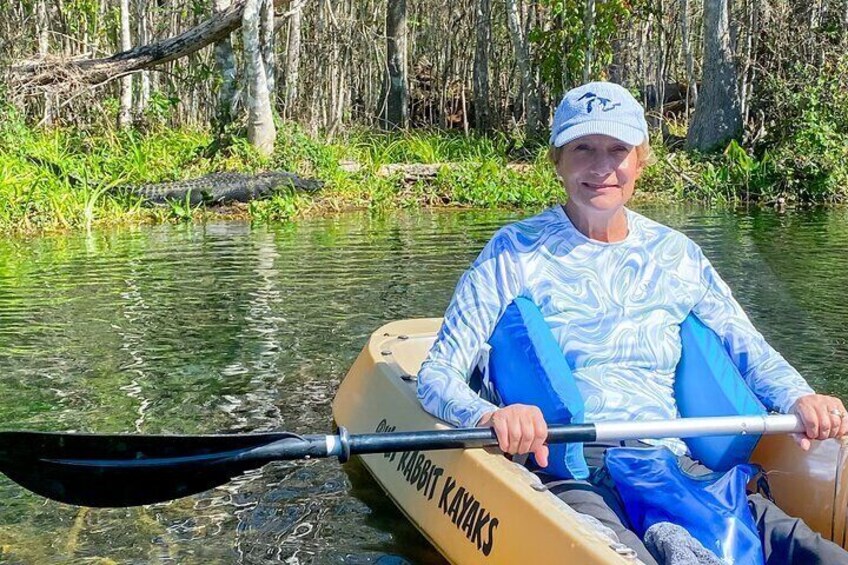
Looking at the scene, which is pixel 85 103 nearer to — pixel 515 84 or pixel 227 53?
pixel 227 53

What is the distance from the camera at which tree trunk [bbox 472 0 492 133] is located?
19359mm

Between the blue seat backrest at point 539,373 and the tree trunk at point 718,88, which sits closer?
the blue seat backrest at point 539,373

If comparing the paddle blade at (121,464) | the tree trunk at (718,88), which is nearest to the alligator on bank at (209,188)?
the tree trunk at (718,88)

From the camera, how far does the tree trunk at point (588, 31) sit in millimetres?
15508

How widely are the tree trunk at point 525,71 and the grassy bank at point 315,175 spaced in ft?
5.82

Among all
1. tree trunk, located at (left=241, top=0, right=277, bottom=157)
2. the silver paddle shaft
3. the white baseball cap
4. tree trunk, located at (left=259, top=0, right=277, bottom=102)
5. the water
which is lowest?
the water

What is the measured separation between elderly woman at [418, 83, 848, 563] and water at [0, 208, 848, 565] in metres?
0.74

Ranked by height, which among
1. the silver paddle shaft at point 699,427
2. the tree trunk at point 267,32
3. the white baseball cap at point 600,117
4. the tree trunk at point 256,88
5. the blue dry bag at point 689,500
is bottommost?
the blue dry bag at point 689,500

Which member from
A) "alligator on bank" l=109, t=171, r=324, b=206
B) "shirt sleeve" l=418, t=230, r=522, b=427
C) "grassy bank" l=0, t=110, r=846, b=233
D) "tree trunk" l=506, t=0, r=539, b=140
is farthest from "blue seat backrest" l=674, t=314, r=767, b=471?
"tree trunk" l=506, t=0, r=539, b=140

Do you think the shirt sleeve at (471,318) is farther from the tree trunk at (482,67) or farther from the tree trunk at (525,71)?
the tree trunk at (482,67)

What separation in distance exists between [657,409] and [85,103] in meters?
14.0

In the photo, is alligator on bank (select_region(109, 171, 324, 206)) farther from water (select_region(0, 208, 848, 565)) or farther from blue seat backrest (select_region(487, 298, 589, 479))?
blue seat backrest (select_region(487, 298, 589, 479))

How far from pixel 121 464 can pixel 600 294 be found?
132 cm

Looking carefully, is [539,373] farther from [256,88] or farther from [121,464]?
[256,88]
